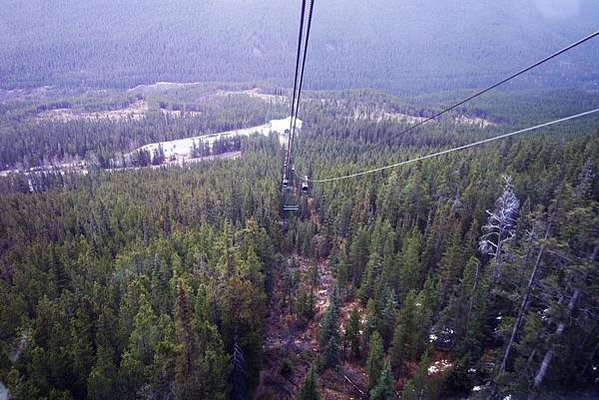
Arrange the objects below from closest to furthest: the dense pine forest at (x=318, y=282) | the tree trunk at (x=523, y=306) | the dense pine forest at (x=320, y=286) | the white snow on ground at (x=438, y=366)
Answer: the tree trunk at (x=523, y=306)
the dense pine forest at (x=318, y=282)
the dense pine forest at (x=320, y=286)
the white snow on ground at (x=438, y=366)

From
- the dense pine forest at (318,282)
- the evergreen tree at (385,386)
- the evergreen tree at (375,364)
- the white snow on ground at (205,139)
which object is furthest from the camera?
the white snow on ground at (205,139)

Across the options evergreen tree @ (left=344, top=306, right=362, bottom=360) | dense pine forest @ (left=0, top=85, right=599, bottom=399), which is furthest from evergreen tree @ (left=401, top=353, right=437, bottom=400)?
evergreen tree @ (left=344, top=306, right=362, bottom=360)

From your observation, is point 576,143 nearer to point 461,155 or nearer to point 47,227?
point 461,155

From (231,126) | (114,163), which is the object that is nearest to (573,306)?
(114,163)

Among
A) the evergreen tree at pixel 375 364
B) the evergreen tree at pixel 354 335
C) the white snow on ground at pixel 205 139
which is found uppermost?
the evergreen tree at pixel 375 364

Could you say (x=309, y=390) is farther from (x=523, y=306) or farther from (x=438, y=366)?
(x=523, y=306)

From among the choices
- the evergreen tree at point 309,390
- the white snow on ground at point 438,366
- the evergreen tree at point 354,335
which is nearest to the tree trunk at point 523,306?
the white snow on ground at point 438,366

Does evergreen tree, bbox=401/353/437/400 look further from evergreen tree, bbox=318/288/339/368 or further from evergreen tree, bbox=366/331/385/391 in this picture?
evergreen tree, bbox=318/288/339/368

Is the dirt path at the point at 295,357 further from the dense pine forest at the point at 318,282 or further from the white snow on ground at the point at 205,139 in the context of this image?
the white snow on ground at the point at 205,139

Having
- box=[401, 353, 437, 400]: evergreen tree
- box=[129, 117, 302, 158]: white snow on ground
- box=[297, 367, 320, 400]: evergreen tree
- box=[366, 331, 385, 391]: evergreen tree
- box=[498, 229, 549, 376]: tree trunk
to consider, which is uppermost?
box=[498, 229, 549, 376]: tree trunk
